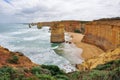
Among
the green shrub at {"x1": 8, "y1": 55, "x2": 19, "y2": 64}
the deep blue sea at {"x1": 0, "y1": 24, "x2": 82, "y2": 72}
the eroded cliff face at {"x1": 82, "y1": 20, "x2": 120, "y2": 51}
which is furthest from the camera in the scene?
the eroded cliff face at {"x1": 82, "y1": 20, "x2": 120, "y2": 51}

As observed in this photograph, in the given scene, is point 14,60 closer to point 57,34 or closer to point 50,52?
point 50,52

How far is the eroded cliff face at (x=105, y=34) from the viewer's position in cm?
3953

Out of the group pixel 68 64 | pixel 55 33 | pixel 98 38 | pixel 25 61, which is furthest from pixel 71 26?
pixel 25 61

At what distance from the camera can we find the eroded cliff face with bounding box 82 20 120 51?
130 feet

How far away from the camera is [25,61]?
1920cm

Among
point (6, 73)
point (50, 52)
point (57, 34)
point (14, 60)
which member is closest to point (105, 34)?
point (50, 52)

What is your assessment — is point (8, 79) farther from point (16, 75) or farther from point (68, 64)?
point (68, 64)

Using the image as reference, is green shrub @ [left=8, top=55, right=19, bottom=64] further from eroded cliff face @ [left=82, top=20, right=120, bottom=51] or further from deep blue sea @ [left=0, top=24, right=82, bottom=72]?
eroded cliff face @ [left=82, top=20, right=120, bottom=51]

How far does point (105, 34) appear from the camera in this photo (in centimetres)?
4784

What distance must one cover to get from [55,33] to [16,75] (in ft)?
159

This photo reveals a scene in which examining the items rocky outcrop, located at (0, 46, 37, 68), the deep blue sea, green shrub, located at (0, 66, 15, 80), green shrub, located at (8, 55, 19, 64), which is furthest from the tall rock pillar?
green shrub, located at (0, 66, 15, 80)

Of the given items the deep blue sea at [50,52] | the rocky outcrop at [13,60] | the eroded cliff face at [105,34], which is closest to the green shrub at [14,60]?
the rocky outcrop at [13,60]

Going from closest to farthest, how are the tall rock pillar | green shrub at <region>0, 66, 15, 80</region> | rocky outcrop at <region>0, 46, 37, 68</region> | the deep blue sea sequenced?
1. green shrub at <region>0, 66, 15, 80</region>
2. rocky outcrop at <region>0, 46, 37, 68</region>
3. the deep blue sea
4. the tall rock pillar

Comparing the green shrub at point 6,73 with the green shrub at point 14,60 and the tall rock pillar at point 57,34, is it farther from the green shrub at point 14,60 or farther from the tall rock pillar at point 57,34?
the tall rock pillar at point 57,34
